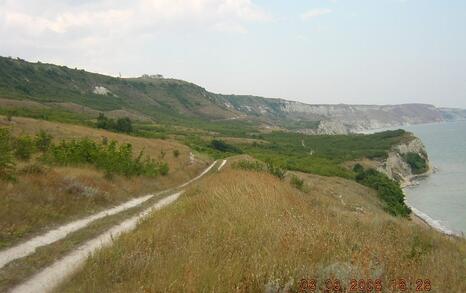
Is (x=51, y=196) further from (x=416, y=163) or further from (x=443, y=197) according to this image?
(x=416, y=163)

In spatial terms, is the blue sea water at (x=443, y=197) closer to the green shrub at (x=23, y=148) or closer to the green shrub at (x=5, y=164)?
the green shrub at (x=5, y=164)

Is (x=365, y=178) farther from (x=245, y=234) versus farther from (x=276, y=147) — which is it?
(x=245, y=234)

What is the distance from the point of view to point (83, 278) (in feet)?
24.3

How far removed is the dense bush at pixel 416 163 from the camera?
4181 inches

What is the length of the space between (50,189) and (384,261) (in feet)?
43.6

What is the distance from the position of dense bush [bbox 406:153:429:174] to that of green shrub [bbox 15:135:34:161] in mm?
95949

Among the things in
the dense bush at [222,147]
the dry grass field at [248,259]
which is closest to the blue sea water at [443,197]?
the dry grass field at [248,259]

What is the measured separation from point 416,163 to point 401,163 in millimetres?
3319

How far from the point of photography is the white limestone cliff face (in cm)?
9776

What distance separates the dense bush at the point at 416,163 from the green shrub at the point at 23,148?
3778 inches

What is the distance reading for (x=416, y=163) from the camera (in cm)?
10788

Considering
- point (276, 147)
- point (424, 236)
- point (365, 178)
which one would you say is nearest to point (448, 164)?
point (276, 147)

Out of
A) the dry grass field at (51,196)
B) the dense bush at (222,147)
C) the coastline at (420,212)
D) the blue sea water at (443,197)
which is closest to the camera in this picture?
the dry grass field at (51,196)

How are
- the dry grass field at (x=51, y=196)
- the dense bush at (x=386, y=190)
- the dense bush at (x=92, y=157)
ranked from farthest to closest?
the dense bush at (x=386, y=190) → the dense bush at (x=92, y=157) → the dry grass field at (x=51, y=196)
